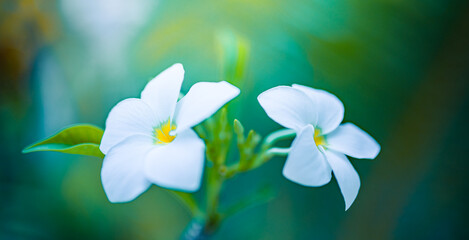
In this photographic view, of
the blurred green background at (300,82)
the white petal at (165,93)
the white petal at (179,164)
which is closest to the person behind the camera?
the white petal at (179,164)

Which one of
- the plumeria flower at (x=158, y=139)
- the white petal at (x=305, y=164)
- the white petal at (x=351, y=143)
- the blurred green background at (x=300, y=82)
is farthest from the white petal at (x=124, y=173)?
the blurred green background at (x=300, y=82)

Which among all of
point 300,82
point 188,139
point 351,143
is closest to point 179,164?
point 188,139

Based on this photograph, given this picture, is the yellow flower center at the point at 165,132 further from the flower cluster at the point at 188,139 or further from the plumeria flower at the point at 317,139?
the plumeria flower at the point at 317,139

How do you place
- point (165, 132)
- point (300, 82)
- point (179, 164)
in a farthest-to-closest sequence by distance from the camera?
point (300, 82) → point (165, 132) → point (179, 164)

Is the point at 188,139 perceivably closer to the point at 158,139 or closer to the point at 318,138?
the point at 158,139

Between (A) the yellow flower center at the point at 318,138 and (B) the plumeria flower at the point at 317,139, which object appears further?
(A) the yellow flower center at the point at 318,138

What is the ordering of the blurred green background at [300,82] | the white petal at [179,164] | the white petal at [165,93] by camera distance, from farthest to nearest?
the blurred green background at [300,82] < the white petal at [165,93] < the white petal at [179,164]

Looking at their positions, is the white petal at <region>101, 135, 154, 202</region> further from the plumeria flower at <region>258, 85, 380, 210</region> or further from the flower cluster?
the plumeria flower at <region>258, 85, 380, 210</region>

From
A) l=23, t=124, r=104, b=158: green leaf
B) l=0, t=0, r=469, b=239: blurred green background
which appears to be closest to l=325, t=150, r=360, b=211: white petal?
l=23, t=124, r=104, b=158: green leaf
